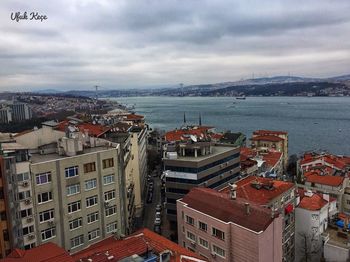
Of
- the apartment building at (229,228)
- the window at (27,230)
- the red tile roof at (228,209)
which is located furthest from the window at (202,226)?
the window at (27,230)

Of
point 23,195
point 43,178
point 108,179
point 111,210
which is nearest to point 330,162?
point 111,210

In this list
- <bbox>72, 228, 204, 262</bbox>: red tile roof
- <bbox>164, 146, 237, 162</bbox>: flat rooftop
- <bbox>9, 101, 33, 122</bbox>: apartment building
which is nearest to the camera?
<bbox>72, 228, 204, 262</bbox>: red tile roof

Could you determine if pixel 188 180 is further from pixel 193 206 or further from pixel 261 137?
pixel 261 137

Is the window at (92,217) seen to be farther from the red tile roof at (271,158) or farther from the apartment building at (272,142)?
the apartment building at (272,142)

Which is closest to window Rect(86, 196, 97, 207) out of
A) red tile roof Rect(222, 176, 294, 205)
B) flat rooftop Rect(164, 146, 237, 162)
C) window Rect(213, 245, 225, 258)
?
window Rect(213, 245, 225, 258)

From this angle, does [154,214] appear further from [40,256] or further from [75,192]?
[40,256]

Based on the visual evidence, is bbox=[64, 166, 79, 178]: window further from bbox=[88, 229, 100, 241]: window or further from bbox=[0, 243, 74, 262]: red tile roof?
bbox=[0, 243, 74, 262]: red tile roof
